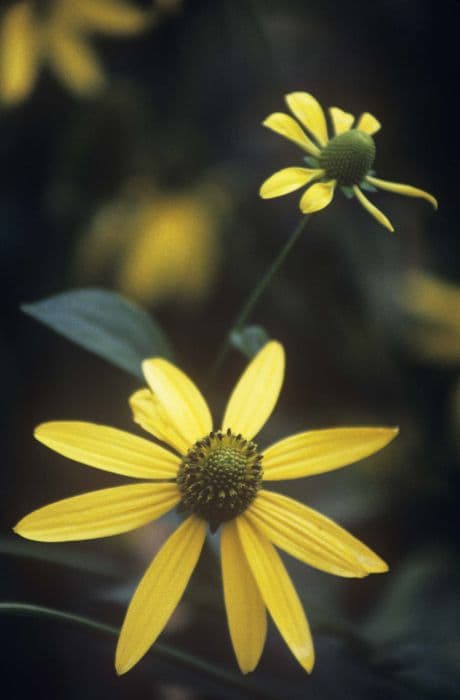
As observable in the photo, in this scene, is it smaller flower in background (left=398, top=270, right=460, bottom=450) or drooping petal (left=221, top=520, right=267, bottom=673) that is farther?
smaller flower in background (left=398, top=270, right=460, bottom=450)

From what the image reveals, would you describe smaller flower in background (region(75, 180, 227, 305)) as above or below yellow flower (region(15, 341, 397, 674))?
→ above

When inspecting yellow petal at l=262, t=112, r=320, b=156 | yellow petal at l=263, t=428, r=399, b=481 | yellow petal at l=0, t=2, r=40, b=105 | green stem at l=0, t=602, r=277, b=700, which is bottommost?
green stem at l=0, t=602, r=277, b=700

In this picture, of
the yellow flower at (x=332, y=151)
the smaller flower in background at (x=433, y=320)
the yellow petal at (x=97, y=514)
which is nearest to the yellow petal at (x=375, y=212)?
the yellow flower at (x=332, y=151)

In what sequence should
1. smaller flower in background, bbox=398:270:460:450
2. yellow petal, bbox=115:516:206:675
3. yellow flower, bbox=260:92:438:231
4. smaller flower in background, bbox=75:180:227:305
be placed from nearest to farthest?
1. yellow petal, bbox=115:516:206:675
2. yellow flower, bbox=260:92:438:231
3. smaller flower in background, bbox=398:270:460:450
4. smaller flower in background, bbox=75:180:227:305

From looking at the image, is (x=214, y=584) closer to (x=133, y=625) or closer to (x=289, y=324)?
(x=133, y=625)

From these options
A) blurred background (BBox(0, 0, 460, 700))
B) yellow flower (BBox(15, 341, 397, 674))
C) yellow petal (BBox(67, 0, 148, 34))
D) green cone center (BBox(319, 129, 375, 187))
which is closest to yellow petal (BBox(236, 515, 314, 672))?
yellow flower (BBox(15, 341, 397, 674))

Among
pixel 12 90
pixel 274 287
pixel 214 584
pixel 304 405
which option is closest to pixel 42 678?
pixel 214 584

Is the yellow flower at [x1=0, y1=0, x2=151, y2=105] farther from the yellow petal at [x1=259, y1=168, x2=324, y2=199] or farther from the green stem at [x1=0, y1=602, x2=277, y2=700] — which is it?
the green stem at [x1=0, y1=602, x2=277, y2=700]

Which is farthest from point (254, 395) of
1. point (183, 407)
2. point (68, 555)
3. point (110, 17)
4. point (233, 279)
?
point (110, 17)
